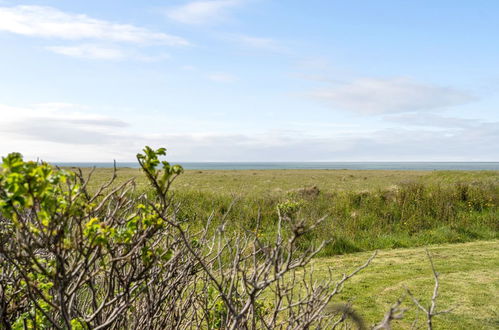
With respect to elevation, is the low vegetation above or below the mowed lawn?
above

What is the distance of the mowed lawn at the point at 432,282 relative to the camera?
19.6 ft

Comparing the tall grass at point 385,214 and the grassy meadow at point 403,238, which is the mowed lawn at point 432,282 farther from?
the tall grass at point 385,214

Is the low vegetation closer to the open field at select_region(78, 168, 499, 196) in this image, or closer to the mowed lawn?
the mowed lawn

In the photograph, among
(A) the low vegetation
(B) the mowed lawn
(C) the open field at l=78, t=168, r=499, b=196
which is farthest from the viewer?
(C) the open field at l=78, t=168, r=499, b=196

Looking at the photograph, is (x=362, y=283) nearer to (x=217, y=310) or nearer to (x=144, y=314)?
(x=217, y=310)

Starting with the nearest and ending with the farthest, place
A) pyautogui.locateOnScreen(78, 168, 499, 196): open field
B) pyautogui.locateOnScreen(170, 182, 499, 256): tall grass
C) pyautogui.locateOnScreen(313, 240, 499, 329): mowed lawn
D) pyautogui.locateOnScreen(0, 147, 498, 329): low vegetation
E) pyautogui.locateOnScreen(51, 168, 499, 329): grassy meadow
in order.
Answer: pyautogui.locateOnScreen(0, 147, 498, 329): low vegetation
pyautogui.locateOnScreen(313, 240, 499, 329): mowed lawn
pyautogui.locateOnScreen(51, 168, 499, 329): grassy meadow
pyautogui.locateOnScreen(170, 182, 499, 256): tall grass
pyautogui.locateOnScreen(78, 168, 499, 196): open field

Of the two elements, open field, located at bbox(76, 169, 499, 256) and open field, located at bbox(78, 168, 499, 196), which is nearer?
open field, located at bbox(76, 169, 499, 256)

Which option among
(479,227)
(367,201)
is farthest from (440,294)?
(367,201)

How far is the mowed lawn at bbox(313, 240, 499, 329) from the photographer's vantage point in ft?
19.6

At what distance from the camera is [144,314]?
10.2ft

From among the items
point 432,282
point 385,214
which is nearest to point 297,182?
point 385,214

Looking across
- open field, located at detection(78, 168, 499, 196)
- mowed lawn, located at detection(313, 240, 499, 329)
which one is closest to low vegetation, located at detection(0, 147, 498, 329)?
mowed lawn, located at detection(313, 240, 499, 329)

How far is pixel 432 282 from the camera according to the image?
7496mm

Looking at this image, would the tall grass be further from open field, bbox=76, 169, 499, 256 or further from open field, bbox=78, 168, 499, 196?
open field, bbox=78, 168, 499, 196
